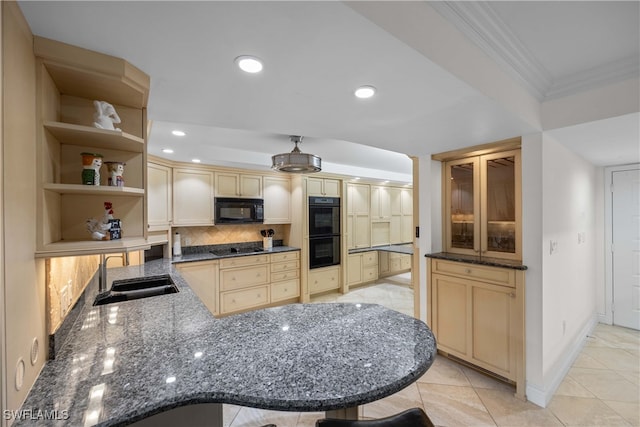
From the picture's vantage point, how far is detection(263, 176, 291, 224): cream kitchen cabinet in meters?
4.38

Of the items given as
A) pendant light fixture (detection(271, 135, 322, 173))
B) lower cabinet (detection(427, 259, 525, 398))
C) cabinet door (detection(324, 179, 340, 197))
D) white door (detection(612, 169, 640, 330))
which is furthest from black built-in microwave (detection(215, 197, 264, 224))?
white door (detection(612, 169, 640, 330))

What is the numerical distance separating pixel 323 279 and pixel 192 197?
2.51 meters

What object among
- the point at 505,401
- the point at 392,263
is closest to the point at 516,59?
the point at 505,401

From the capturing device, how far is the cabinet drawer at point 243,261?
376 cm

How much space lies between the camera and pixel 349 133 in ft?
6.88

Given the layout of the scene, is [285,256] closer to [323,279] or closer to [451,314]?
[323,279]

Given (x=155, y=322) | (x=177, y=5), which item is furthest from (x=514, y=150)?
(x=155, y=322)

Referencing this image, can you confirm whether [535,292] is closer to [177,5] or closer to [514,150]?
[514,150]

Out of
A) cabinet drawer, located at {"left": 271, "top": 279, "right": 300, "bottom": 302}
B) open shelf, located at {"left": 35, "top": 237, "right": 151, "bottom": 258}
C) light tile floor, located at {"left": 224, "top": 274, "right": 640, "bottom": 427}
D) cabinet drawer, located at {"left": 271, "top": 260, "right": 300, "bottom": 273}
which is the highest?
open shelf, located at {"left": 35, "top": 237, "right": 151, "bottom": 258}

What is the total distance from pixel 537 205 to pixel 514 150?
554 millimetres

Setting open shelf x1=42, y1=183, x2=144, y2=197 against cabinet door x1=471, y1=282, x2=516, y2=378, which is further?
cabinet door x1=471, y1=282, x2=516, y2=378

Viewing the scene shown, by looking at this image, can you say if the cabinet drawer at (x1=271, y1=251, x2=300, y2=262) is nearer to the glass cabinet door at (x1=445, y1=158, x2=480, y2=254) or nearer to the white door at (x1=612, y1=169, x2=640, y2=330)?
the glass cabinet door at (x1=445, y1=158, x2=480, y2=254)

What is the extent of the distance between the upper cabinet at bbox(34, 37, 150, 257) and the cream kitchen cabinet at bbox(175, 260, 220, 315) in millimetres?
2240

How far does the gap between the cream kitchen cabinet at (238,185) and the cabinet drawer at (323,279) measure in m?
1.63
